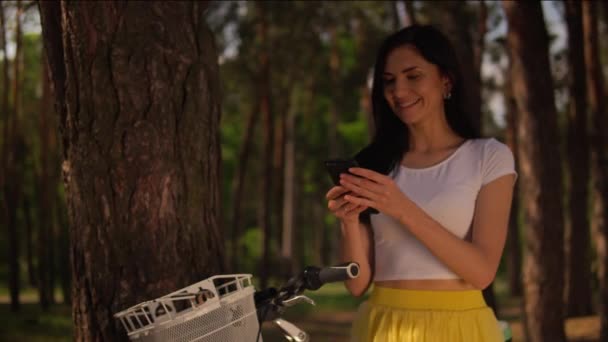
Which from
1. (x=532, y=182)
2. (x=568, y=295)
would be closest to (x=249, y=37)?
(x=568, y=295)

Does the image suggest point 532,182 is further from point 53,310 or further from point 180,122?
point 53,310

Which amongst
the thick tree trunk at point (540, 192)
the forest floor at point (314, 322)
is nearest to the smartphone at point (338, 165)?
the thick tree trunk at point (540, 192)

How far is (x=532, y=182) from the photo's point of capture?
9.40 meters

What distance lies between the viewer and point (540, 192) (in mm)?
9398

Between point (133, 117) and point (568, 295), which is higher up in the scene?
point (133, 117)

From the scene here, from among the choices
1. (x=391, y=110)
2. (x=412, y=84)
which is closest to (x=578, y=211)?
(x=391, y=110)

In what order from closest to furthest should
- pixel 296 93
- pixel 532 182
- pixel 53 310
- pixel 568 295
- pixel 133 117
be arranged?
pixel 133 117 < pixel 532 182 < pixel 568 295 < pixel 53 310 < pixel 296 93

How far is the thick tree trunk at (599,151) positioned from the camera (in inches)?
416

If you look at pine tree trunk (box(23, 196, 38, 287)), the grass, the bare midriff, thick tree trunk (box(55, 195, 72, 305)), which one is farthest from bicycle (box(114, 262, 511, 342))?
pine tree trunk (box(23, 196, 38, 287))

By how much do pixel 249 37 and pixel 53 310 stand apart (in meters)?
7.96

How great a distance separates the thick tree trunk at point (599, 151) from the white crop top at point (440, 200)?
7.84 meters

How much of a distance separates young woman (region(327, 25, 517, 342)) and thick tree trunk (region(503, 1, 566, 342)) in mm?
6022

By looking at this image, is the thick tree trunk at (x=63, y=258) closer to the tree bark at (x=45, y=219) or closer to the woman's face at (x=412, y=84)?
the tree bark at (x=45, y=219)

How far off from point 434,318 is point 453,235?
0.33m
